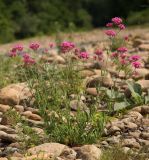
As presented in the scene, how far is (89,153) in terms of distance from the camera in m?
5.70

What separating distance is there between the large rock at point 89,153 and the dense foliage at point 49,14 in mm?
20320

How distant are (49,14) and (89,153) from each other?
935 inches

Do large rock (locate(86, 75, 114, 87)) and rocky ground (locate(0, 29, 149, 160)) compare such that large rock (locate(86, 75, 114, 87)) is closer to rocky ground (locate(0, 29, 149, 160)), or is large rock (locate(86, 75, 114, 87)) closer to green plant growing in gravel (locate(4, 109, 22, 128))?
rocky ground (locate(0, 29, 149, 160))

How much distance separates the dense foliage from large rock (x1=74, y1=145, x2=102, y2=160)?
66.7ft

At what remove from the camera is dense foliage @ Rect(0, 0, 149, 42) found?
27484mm

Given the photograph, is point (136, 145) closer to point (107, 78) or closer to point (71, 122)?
point (71, 122)

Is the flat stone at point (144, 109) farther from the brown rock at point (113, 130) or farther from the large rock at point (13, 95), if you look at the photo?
the large rock at point (13, 95)

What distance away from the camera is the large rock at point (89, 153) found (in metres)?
5.65

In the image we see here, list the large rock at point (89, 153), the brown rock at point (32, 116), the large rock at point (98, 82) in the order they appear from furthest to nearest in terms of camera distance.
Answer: the large rock at point (98, 82), the brown rock at point (32, 116), the large rock at point (89, 153)

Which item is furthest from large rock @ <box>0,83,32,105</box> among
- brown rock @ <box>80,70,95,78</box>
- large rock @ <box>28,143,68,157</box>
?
large rock @ <box>28,143,68,157</box>

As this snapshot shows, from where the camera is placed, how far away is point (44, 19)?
94.7 ft

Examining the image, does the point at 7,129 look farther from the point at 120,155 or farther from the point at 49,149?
the point at 120,155

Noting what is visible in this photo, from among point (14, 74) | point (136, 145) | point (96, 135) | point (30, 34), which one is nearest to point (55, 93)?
point (96, 135)

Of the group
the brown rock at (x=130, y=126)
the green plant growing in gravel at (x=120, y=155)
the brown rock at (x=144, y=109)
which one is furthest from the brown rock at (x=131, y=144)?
the brown rock at (x=144, y=109)
